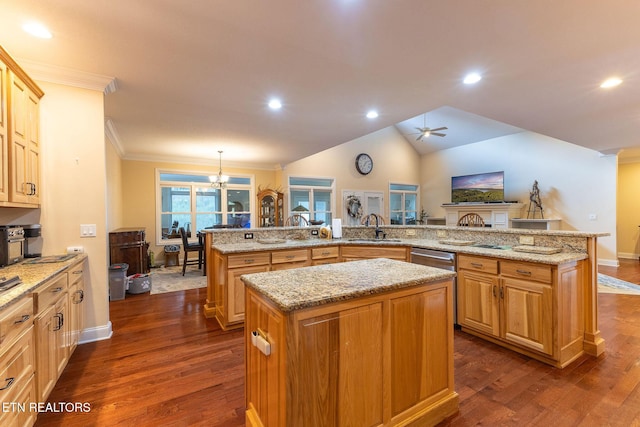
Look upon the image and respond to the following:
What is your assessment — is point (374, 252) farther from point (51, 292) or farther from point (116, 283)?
point (116, 283)

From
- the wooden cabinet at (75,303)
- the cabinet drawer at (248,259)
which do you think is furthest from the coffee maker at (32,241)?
the cabinet drawer at (248,259)

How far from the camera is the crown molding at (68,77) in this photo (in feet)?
7.78

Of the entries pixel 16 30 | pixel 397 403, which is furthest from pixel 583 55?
pixel 16 30

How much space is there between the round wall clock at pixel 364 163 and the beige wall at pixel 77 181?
22.7ft

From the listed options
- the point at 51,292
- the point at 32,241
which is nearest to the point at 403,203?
the point at 32,241

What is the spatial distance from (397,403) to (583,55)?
3010 mm

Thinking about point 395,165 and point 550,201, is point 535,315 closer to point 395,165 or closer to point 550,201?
point 550,201

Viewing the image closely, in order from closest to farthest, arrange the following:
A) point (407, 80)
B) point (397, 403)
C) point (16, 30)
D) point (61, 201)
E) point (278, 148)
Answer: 1. point (397, 403)
2. point (16, 30)
3. point (61, 201)
4. point (407, 80)
5. point (278, 148)

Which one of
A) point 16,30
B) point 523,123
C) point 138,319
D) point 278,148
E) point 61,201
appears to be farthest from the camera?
point 278,148

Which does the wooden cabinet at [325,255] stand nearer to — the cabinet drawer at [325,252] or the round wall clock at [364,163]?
the cabinet drawer at [325,252]

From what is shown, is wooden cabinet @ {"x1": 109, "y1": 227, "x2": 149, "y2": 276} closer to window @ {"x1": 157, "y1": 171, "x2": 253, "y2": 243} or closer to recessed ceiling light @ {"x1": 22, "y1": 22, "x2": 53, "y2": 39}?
window @ {"x1": 157, "y1": 171, "x2": 253, "y2": 243}

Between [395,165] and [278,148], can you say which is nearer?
[278,148]

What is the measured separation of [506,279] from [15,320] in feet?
10.8

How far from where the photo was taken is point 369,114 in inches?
146
